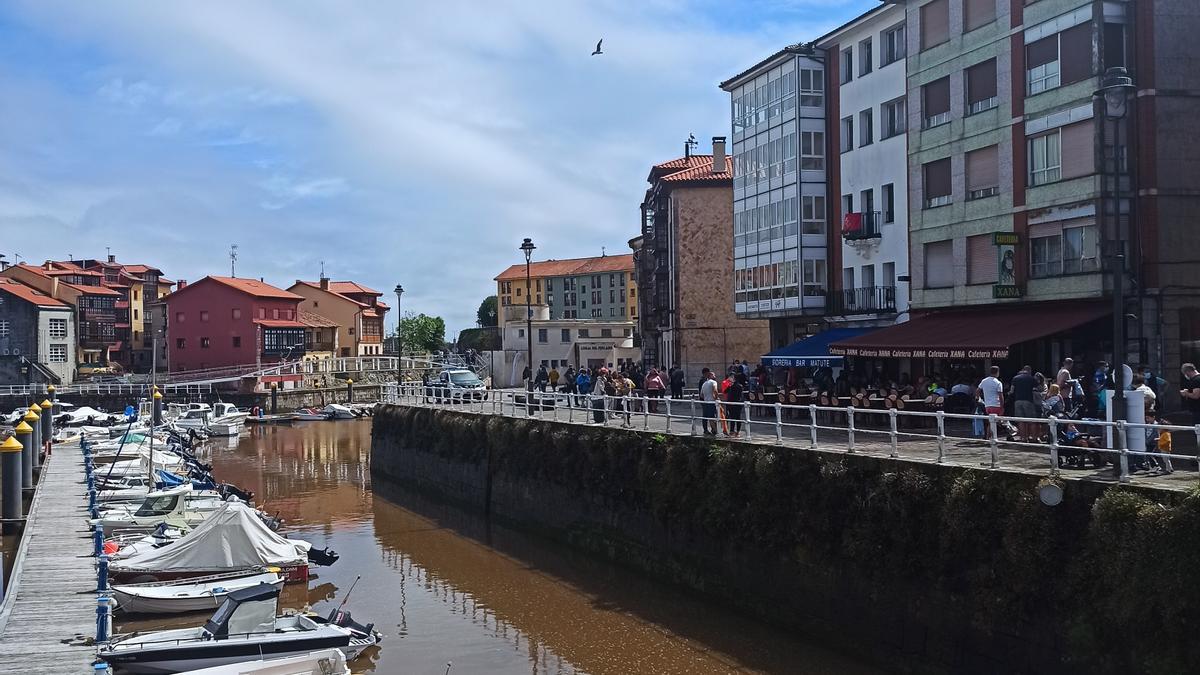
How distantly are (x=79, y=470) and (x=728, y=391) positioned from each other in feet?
84.6

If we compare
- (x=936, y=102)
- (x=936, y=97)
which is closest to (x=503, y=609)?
(x=936, y=102)

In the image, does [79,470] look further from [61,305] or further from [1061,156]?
[61,305]

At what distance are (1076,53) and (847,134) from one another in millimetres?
13240

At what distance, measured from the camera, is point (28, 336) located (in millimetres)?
94625

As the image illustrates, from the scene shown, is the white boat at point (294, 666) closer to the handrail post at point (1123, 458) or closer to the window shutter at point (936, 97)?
the handrail post at point (1123, 458)

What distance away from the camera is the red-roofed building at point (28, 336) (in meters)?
93.5

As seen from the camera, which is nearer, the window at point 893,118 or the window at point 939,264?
the window at point 939,264

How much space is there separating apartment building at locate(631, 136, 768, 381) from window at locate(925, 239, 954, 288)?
1950 centimetres

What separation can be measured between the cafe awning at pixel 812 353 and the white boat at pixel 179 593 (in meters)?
18.6

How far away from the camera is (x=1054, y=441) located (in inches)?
580

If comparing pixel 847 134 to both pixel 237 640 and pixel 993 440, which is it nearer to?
pixel 993 440

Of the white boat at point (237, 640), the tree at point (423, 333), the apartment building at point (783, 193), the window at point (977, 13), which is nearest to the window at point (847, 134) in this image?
the apartment building at point (783, 193)

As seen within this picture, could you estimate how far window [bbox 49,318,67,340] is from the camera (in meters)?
97.0

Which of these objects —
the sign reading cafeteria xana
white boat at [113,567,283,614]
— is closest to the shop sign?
the sign reading cafeteria xana
